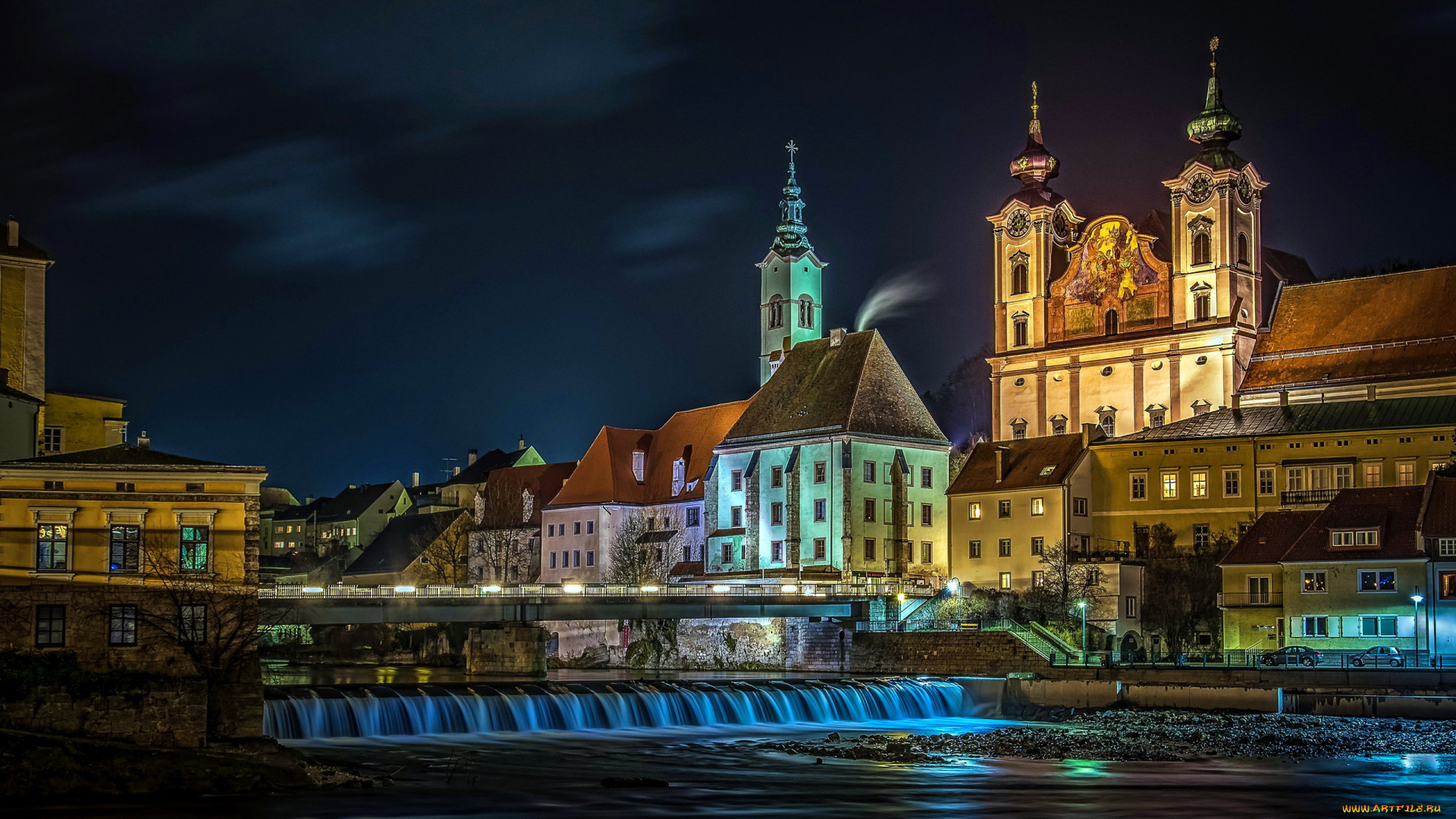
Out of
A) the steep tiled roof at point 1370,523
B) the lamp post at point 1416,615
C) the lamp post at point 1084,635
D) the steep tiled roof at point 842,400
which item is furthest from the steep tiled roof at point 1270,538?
the steep tiled roof at point 842,400

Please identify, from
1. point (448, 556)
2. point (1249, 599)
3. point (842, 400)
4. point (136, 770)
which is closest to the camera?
point (136, 770)

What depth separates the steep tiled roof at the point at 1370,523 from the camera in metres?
69.1

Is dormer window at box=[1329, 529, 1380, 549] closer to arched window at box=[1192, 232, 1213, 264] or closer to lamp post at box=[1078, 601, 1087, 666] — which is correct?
lamp post at box=[1078, 601, 1087, 666]

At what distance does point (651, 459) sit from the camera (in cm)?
11875

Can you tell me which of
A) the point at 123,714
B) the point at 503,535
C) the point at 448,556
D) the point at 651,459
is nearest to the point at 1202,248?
the point at 651,459

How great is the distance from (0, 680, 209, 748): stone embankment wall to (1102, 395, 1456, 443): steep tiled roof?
2196 inches

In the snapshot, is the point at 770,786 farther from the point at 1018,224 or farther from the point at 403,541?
the point at 403,541

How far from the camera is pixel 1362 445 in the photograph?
8194cm

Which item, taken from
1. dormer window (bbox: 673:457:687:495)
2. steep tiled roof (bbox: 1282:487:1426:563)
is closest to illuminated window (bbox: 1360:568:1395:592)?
steep tiled roof (bbox: 1282:487:1426:563)

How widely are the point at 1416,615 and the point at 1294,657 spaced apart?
4984 millimetres

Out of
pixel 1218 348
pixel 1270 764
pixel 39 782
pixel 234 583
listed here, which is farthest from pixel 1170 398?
pixel 39 782

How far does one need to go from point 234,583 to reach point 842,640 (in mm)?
40078

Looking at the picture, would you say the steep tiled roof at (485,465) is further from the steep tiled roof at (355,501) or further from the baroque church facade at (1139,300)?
the baroque church facade at (1139,300)

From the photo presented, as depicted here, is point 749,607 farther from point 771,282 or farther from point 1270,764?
point 771,282
